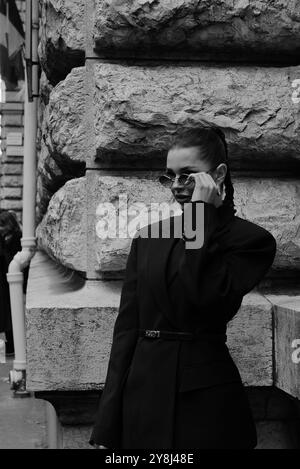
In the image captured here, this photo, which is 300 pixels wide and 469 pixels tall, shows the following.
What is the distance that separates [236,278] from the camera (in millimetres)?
2484

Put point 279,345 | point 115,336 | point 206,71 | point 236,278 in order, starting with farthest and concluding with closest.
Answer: point 206,71 < point 279,345 < point 115,336 < point 236,278

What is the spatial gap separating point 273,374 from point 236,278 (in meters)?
1.07

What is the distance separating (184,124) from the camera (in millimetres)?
3521

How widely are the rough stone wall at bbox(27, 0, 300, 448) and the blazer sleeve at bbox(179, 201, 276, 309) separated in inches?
33.8

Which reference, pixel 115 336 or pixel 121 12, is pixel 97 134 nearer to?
pixel 121 12

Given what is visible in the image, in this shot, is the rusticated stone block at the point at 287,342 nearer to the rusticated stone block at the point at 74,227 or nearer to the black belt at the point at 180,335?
the black belt at the point at 180,335

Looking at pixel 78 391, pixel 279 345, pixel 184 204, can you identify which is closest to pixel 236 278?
pixel 184 204

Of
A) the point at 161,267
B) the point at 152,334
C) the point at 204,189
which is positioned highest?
the point at 204,189

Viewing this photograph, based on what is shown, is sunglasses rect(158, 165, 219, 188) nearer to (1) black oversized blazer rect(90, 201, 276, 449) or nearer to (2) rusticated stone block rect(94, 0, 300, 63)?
(1) black oversized blazer rect(90, 201, 276, 449)

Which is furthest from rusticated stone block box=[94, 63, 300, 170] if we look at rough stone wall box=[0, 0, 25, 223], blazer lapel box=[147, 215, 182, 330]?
rough stone wall box=[0, 0, 25, 223]

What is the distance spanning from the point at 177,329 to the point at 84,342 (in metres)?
0.85

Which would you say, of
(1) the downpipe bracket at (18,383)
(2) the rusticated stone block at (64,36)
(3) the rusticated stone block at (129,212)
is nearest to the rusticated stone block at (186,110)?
(3) the rusticated stone block at (129,212)

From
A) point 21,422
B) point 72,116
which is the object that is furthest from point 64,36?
point 21,422

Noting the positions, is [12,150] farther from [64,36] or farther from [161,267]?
[161,267]
